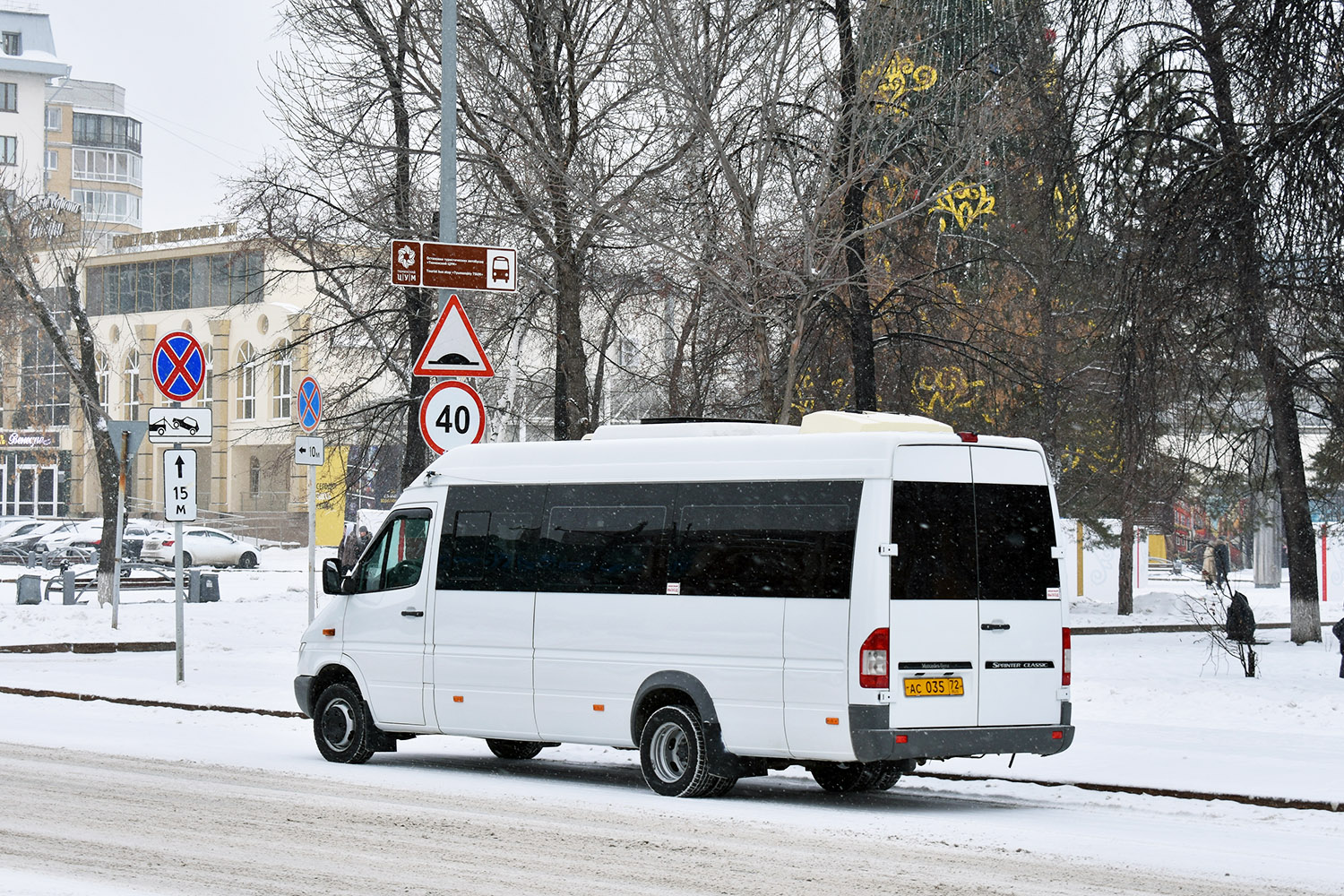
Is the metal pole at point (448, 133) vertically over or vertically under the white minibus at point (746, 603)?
over

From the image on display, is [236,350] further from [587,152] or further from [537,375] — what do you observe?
[587,152]

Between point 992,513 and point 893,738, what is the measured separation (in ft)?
5.93

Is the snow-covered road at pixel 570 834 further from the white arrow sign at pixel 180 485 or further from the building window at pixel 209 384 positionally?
the building window at pixel 209 384

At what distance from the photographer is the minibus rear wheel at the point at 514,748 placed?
580 inches

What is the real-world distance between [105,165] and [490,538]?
142484mm

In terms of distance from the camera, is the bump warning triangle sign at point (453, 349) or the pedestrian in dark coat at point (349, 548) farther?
the pedestrian in dark coat at point (349, 548)

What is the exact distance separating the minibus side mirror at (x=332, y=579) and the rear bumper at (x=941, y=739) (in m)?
5.11

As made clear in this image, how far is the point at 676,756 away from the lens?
12.3m

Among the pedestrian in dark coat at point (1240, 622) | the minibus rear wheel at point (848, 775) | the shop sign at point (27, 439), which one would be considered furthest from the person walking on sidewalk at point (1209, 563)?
the shop sign at point (27, 439)

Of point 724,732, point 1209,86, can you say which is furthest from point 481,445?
point 1209,86

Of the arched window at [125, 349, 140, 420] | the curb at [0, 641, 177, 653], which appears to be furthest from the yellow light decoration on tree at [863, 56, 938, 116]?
the arched window at [125, 349, 140, 420]

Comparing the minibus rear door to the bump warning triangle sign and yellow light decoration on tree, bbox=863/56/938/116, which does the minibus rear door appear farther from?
yellow light decoration on tree, bbox=863/56/938/116

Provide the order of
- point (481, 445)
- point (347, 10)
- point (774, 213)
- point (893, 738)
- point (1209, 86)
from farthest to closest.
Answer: point (347, 10) → point (774, 213) → point (1209, 86) → point (481, 445) → point (893, 738)

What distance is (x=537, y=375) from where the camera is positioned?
3659 centimetres
